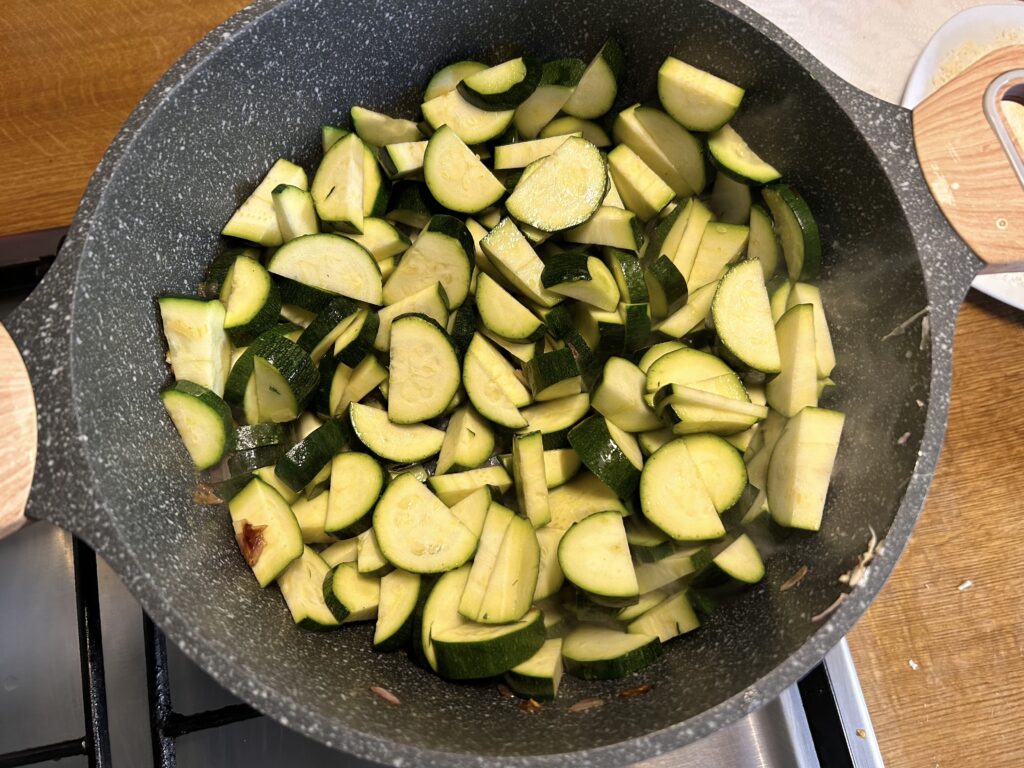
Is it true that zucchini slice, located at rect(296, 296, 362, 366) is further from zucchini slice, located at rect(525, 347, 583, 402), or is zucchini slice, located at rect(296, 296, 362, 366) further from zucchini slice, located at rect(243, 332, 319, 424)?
zucchini slice, located at rect(525, 347, 583, 402)

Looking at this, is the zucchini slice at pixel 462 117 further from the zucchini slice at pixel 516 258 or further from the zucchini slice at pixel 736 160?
the zucchini slice at pixel 736 160

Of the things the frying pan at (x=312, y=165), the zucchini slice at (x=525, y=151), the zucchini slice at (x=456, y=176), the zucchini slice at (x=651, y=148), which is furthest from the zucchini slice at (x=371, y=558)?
the zucchini slice at (x=651, y=148)

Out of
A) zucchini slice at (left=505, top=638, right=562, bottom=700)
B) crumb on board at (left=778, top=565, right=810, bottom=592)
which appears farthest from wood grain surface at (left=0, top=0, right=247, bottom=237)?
crumb on board at (left=778, top=565, right=810, bottom=592)

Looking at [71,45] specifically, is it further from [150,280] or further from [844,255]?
[844,255]

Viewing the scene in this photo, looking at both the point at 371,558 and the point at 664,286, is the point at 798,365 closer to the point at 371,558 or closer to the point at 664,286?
the point at 664,286

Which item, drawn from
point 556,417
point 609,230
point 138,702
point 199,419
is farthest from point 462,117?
point 138,702
